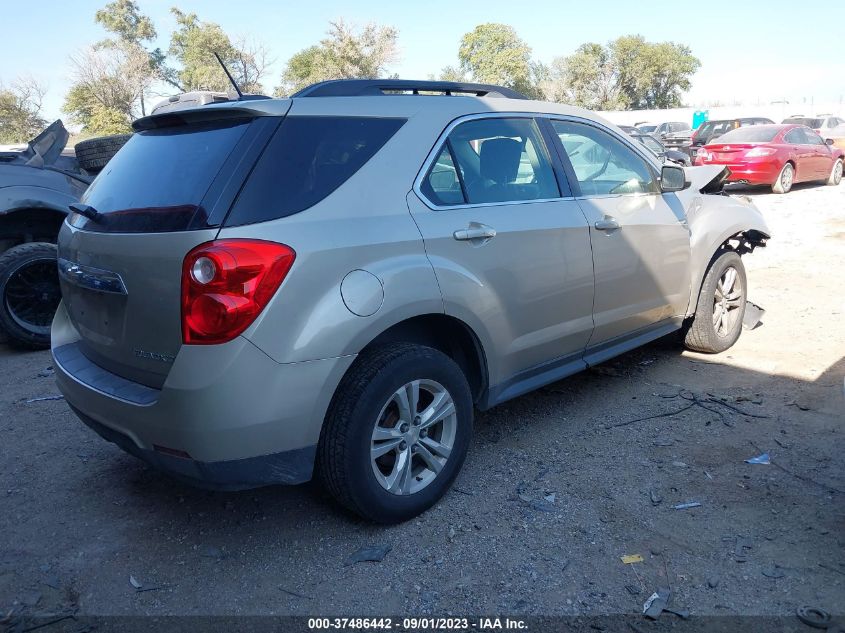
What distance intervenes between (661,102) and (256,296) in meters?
79.0

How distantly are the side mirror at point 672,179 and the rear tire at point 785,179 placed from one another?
12.9 metres

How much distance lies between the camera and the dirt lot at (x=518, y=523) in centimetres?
256

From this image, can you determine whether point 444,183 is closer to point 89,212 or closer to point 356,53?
point 89,212

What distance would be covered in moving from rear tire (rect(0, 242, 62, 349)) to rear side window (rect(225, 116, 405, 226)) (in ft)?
13.0

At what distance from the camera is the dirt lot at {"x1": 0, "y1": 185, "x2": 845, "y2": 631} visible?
2.56 meters

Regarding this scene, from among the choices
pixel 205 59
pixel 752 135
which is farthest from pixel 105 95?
pixel 752 135

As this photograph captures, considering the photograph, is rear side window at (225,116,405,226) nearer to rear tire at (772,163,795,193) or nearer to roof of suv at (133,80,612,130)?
roof of suv at (133,80,612,130)

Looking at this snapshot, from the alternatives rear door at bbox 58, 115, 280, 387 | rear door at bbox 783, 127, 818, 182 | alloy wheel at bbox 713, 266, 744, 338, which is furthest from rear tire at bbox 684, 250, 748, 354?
rear door at bbox 783, 127, 818, 182

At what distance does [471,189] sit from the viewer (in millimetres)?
3248

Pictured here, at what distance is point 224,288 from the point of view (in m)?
2.41

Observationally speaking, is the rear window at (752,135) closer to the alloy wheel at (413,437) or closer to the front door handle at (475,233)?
the front door handle at (475,233)

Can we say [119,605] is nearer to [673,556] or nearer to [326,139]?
[326,139]

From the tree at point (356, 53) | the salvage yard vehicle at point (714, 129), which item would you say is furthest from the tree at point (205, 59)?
the salvage yard vehicle at point (714, 129)

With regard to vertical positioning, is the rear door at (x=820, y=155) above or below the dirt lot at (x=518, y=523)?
above
